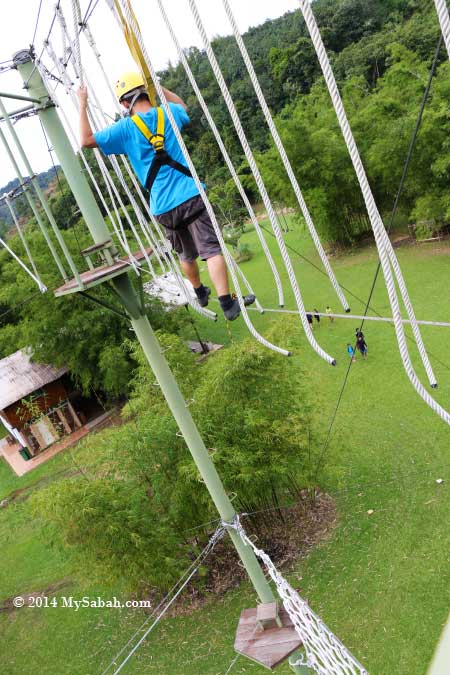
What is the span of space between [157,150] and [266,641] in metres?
2.87

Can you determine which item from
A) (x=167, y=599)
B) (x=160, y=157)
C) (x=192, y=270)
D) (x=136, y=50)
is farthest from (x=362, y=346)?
(x=136, y=50)

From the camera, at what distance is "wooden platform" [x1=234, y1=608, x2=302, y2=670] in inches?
122

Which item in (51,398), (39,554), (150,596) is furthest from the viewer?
(51,398)

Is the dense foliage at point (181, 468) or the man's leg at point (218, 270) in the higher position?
the man's leg at point (218, 270)

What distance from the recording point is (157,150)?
254 centimetres

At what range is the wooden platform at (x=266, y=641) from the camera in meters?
3.11

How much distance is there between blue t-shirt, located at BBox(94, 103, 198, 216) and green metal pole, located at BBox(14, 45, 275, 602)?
13.6 inches

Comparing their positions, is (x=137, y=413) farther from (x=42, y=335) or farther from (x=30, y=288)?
(x=30, y=288)

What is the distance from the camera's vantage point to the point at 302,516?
691 cm

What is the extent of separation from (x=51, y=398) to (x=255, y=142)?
57.3ft

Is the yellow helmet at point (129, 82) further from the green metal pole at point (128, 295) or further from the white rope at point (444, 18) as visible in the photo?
the white rope at point (444, 18)

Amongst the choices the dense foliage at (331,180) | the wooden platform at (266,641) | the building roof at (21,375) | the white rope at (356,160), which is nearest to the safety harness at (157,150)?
the white rope at (356,160)

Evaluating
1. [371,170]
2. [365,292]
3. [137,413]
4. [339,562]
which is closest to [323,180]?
[371,170]

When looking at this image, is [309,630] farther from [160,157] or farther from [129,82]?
[129,82]
